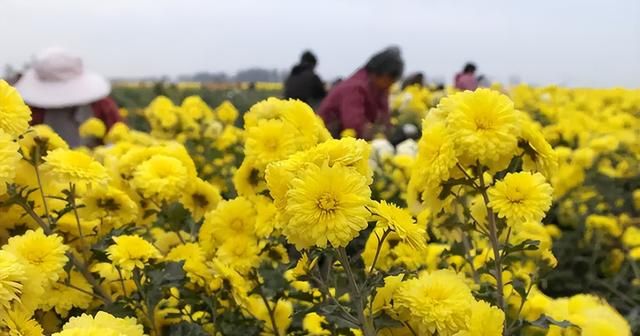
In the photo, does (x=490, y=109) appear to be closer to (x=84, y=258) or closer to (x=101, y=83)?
(x=84, y=258)

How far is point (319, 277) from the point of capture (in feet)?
3.90

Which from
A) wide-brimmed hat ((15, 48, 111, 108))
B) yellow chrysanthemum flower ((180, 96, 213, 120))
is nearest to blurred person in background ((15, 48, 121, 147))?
wide-brimmed hat ((15, 48, 111, 108))

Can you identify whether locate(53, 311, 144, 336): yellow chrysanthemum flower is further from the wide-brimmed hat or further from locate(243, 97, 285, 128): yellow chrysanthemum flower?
the wide-brimmed hat

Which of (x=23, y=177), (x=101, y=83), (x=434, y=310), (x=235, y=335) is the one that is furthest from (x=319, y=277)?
(x=101, y=83)

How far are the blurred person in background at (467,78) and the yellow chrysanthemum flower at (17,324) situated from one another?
8051 mm

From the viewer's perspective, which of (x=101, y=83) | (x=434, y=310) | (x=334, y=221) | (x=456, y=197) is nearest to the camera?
(x=334, y=221)

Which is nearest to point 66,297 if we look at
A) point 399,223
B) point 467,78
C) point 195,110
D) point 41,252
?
point 41,252

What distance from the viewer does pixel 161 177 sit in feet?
5.40

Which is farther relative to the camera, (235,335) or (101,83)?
(101,83)

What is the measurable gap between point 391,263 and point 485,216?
245 mm

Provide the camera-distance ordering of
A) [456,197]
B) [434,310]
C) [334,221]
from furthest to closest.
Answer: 1. [456,197]
2. [434,310]
3. [334,221]

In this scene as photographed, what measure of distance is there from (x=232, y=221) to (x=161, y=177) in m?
0.22

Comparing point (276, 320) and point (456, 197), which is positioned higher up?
point (456, 197)

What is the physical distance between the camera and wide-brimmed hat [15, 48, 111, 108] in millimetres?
3973
